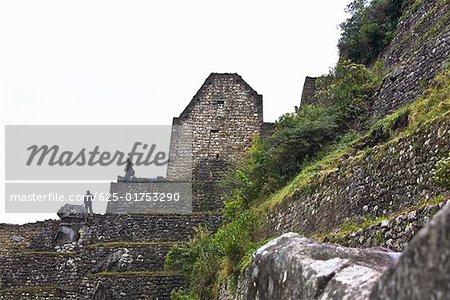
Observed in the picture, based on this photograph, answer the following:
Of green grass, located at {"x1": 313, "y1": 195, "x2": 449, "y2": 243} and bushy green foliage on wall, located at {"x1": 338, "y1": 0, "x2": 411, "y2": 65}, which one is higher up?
bushy green foliage on wall, located at {"x1": 338, "y1": 0, "x2": 411, "y2": 65}

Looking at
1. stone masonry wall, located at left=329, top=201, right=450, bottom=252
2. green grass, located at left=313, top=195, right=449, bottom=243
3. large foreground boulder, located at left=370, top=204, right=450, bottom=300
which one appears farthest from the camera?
green grass, located at left=313, top=195, right=449, bottom=243

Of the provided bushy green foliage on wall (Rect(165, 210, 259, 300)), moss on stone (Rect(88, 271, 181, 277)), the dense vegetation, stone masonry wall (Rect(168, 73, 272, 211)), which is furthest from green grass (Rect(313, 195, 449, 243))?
stone masonry wall (Rect(168, 73, 272, 211))

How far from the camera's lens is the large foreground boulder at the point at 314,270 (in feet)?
9.80

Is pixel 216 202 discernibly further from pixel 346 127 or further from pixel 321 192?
pixel 321 192

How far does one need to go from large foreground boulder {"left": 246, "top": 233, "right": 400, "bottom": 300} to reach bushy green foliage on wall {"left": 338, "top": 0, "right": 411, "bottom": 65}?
15644 millimetres

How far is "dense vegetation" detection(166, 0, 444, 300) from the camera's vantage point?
11664 mm

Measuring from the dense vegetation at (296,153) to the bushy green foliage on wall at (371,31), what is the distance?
36 millimetres

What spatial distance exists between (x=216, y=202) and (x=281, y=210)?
966 centimetres

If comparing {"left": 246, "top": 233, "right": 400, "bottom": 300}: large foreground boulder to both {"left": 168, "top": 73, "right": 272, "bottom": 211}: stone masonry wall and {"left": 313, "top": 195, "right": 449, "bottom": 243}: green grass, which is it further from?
{"left": 168, "top": 73, "right": 272, "bottom": 211}: stone masonry wall

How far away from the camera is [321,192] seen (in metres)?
11.0

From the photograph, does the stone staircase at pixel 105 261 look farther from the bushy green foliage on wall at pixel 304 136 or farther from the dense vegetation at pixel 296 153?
the bushy green foliage on wall at pixel 304 136

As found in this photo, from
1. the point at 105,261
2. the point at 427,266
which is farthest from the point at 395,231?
the point at 105,261

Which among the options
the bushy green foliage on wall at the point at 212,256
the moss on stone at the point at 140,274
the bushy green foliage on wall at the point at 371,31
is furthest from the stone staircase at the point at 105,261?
the bushy green foliage on wall at the point at 371,31

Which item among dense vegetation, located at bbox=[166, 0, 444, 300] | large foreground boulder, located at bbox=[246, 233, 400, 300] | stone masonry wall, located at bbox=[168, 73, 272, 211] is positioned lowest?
large foreground boulder, located at bbox=[246, 233, 400, 300]
